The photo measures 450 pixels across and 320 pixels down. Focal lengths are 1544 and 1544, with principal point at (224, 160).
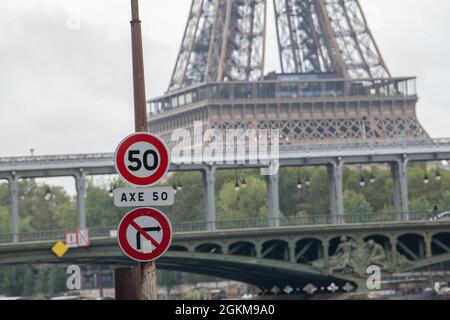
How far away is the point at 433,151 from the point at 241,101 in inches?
1561

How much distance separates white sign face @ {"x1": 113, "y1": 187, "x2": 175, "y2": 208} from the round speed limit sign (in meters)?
0.13

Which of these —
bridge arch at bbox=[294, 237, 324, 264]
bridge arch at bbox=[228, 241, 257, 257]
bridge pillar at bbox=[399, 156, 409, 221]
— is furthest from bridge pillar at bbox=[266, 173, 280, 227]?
bridge pillar at bbox=[399, 156, 409, 221]

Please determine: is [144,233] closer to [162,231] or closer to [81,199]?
[162,231]

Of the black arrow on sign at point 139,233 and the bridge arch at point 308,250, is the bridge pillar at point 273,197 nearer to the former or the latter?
the bridge arch at point 308,250

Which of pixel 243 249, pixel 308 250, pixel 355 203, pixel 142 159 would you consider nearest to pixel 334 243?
pixel 308 250

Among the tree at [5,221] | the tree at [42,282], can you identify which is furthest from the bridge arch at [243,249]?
the tree at [5,221]

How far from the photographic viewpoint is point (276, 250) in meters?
73.9

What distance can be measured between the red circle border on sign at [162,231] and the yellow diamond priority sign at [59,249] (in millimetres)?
49014

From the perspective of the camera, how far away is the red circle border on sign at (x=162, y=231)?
1478cm

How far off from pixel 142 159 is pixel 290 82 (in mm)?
106501

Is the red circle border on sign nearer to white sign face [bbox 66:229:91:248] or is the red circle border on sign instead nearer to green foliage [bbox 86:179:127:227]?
white sign face [bbox 66:229:91:248]

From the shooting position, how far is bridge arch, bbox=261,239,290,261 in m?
71.5
